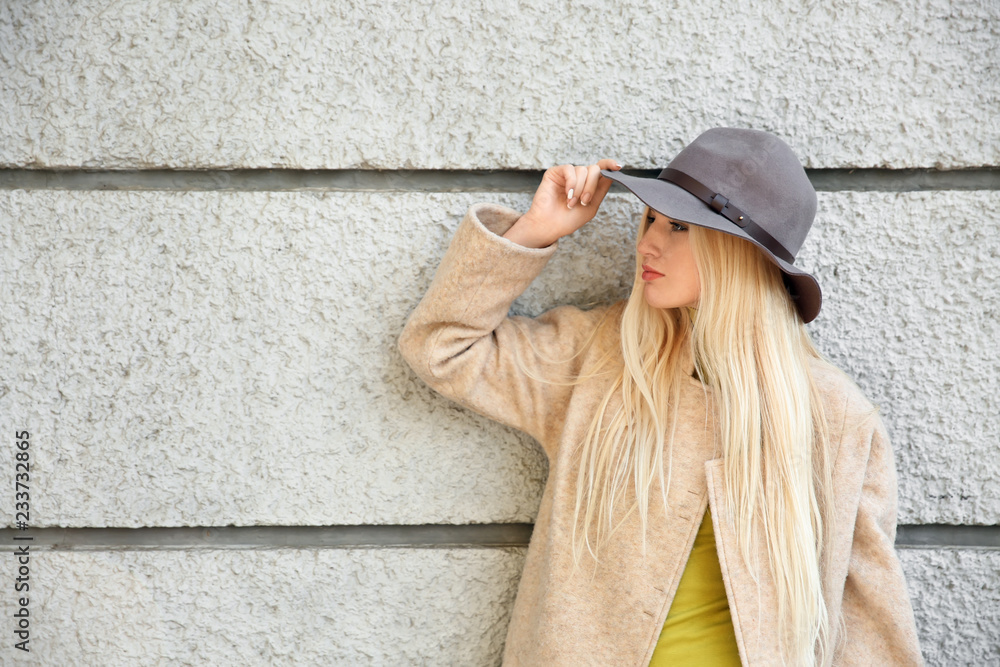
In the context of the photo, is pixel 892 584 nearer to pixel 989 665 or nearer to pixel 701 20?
pixel 989 665

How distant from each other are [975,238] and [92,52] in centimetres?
195

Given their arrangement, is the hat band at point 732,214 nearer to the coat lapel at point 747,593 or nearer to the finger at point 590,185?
the finger at point 590,185

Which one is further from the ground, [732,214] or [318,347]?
[732,214]

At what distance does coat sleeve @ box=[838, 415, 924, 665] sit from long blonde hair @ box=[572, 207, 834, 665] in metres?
0.07

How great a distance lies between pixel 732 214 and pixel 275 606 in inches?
50.5

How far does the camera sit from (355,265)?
142cm

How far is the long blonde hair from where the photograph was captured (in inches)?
46.8

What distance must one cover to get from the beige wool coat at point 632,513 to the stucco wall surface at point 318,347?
16 centimetres

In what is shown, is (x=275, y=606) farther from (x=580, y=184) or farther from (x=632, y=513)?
(x=580, y=184)

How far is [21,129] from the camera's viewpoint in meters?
1.38

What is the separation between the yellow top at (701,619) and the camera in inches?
47.3

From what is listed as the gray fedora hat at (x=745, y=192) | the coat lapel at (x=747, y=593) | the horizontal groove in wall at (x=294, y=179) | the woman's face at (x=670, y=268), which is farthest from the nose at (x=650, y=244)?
the coat lapel at (x=747, y=593)

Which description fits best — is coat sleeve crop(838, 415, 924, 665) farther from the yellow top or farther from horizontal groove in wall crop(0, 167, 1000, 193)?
horizontal groove in wall crop(0, 167, 1000, 193)

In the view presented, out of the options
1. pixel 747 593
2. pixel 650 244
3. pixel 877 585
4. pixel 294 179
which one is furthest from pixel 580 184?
pixel 877 585
